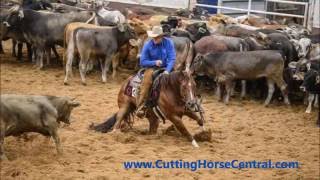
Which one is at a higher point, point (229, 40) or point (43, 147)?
point (229, 40)

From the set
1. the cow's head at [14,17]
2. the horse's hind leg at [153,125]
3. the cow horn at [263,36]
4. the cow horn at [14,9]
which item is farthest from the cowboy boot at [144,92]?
the cow horn at [14,9]

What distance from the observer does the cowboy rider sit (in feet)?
32.8

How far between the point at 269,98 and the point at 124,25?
13.1 feet

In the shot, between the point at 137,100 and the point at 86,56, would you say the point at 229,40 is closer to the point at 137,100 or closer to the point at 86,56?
the point at 86,56

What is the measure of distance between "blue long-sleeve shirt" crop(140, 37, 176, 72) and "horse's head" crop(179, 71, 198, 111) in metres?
0.58

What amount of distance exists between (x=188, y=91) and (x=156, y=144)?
107cm

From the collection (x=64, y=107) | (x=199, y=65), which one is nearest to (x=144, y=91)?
(x=64, y=107)

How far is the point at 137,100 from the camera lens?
398 inches

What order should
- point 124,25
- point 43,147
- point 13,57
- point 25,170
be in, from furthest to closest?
point 13,57
point 124,25
point 43,147
point 25,170

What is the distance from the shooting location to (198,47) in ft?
48.6

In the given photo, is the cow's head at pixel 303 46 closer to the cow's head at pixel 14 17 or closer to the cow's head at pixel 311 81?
the cow's head at pixel 311 81

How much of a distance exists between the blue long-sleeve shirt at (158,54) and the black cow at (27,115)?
197 cm

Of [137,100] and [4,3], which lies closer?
[137,100]

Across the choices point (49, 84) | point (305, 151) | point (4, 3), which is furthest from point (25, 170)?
point (4, 3)
